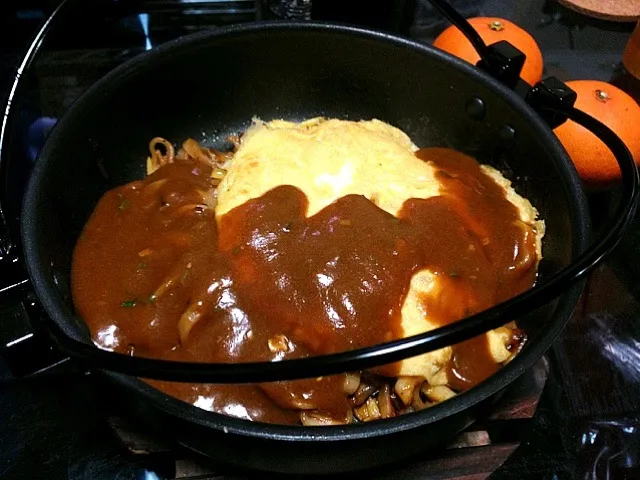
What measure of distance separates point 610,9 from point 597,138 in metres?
1.21

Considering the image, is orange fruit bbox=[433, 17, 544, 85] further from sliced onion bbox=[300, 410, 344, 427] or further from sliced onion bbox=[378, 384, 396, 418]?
sliced onion bbox=[300, 410, 344, 427]

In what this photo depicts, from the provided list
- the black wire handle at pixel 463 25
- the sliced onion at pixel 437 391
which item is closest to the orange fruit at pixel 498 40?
the black wire handle at pixel 463 25

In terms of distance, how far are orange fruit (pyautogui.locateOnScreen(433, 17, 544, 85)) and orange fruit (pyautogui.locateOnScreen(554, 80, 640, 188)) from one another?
9.2 inches

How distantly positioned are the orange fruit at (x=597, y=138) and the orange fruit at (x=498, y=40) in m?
0.23

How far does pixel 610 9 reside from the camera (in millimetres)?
2582

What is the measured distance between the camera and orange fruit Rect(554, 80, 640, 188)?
174 centimetres

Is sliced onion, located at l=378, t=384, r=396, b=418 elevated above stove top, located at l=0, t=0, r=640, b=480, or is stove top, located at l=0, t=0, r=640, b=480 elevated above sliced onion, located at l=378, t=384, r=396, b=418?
sliced onion, located at l=378, t=384, r=396, b=418

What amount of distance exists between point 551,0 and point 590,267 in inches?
87.3

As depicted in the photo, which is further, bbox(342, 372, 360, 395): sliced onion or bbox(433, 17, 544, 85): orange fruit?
bbox(433, 17, 544, 85): orange fruit

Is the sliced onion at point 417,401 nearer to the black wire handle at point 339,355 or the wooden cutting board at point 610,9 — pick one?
the black wire handle at point 339,355

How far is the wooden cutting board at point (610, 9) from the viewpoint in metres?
2.57

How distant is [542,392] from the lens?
1.46 m

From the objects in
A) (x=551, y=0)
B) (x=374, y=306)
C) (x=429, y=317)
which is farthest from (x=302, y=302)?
(x=551, y=0)

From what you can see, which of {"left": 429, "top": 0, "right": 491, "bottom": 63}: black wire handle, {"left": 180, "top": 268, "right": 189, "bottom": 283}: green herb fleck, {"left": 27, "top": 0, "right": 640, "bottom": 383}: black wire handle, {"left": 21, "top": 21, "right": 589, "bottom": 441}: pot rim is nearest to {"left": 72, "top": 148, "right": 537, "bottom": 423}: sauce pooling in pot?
{"left": 180, "top": 268, "right": 189, "bottom": 283}: green herb fleck
